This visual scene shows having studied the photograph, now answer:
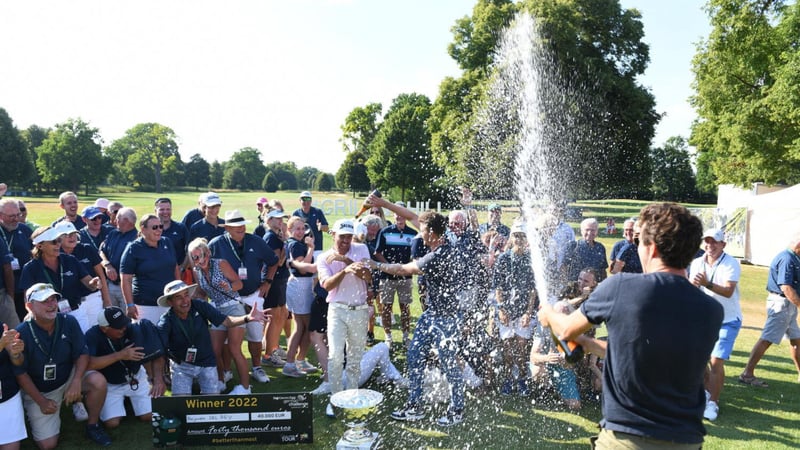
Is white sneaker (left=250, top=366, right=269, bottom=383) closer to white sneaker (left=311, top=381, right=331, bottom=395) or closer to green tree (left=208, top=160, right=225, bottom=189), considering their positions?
white sneaker (left=311, top=381, right=331, bottom=395)

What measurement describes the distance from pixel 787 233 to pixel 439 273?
55.6 feet

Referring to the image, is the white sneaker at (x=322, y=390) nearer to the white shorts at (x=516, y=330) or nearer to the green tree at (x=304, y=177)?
the white shorts at (x=516, y=330)

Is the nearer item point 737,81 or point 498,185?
point 737,81

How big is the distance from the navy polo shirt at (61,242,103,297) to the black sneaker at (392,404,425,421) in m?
4.16

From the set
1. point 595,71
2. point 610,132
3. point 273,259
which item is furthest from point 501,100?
point 273,259

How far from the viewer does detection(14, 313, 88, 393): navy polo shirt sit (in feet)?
16.1

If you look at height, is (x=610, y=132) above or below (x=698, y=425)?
above

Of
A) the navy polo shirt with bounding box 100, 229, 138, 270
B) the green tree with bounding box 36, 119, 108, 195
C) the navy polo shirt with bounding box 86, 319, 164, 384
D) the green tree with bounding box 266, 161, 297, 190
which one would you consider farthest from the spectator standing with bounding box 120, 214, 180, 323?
the green tree with bounding box 266, 161, 297, 190

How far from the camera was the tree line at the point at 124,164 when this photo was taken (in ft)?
199

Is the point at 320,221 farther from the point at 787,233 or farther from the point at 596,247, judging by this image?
the point at 787,233

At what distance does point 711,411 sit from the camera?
566 centimetres

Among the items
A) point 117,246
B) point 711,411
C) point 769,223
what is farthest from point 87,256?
point 769,223

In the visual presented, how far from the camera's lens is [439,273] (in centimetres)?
521

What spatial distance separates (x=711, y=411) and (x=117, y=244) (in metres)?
7.90
